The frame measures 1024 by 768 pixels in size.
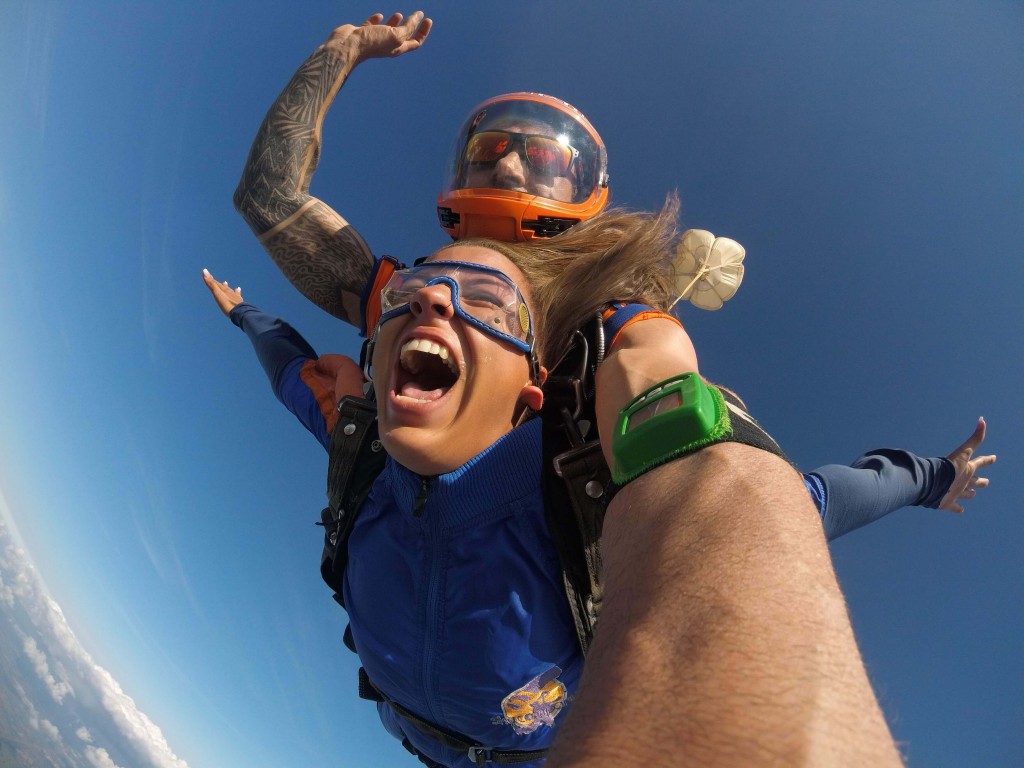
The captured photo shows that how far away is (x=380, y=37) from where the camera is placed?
359 cm

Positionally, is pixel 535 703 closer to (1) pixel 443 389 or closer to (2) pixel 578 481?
(2) pixel 578 481

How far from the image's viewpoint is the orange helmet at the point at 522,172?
276 cm

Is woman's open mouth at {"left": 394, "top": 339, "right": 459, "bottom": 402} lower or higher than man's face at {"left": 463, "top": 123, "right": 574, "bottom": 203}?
lower

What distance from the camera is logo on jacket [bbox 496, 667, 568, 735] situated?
196 cm

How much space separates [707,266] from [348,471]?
2385mm

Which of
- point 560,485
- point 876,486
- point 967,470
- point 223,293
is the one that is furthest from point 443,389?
point 967,470

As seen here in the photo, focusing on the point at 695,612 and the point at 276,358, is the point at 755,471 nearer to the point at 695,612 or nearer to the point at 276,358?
the point at 695,612

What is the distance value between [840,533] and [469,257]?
2794mm

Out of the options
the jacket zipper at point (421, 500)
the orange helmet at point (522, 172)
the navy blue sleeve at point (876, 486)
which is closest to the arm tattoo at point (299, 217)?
the orange helmet at point (522, 172)

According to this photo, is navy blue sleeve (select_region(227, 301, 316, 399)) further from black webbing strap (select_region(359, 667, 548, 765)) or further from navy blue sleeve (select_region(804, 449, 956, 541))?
navy blue sleeve (select_region(804, 449, 956, 541))

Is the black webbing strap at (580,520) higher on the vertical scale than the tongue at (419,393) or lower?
lower

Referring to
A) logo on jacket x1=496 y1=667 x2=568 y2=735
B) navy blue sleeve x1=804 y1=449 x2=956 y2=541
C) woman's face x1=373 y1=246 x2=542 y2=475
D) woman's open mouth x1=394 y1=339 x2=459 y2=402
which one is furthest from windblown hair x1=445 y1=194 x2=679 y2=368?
navy blue sleeve x1=804 y1=449 x2=956 y2=541

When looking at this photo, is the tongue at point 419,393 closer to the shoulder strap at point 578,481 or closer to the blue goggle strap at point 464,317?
the blue goggle strap at point 464,317

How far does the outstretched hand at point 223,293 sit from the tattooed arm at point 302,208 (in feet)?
4.60
